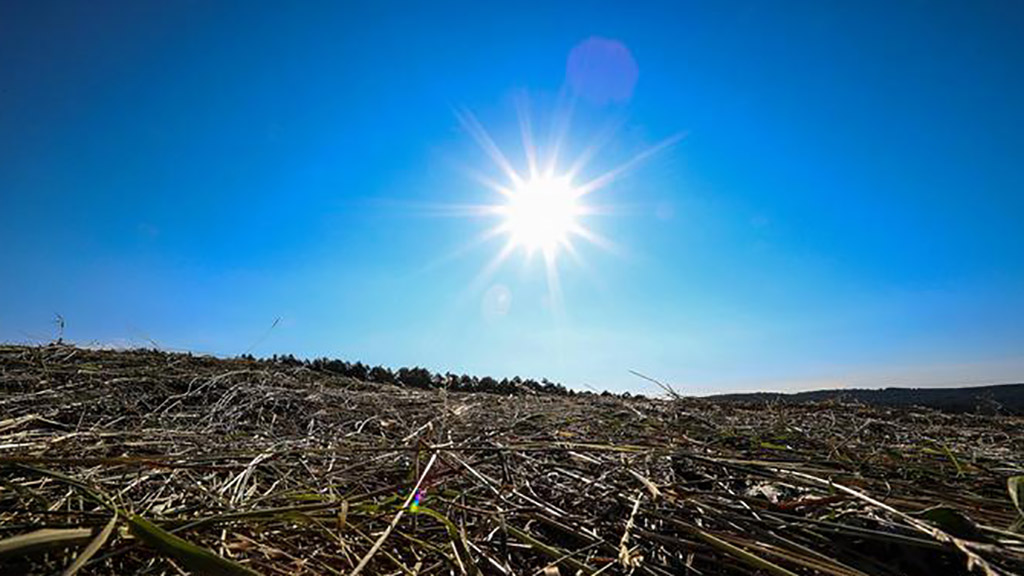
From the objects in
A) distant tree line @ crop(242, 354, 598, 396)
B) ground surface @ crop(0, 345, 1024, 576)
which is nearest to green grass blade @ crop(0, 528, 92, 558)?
ground surface @ crop(0, 345, 1024, 576)

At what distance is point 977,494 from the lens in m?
1.31

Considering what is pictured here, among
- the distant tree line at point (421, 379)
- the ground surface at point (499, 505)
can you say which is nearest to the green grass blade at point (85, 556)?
the ground surface at point (499, 505)

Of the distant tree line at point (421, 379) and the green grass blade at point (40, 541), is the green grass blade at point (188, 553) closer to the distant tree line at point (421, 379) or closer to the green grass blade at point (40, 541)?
the green grass blade at point (40, 541)

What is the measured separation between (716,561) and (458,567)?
1.58ft

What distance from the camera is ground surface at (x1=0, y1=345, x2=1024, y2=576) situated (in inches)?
32.3

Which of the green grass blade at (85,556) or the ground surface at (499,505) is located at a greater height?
the green grass blade at (85,556)

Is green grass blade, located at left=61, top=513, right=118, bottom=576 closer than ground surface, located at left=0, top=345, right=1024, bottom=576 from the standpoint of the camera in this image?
Yes

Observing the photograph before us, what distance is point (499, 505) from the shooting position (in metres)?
1.17

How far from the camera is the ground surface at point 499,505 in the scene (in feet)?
2.69

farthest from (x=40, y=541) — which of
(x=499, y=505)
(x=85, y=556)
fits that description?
(x=499, y=505)

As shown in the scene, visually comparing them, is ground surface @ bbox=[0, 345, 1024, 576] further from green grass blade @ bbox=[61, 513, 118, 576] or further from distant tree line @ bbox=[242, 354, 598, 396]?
distant tree line @ bbox=[242, 354, 598, 396]

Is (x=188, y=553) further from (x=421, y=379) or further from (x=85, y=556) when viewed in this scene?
(x=421, y=379)

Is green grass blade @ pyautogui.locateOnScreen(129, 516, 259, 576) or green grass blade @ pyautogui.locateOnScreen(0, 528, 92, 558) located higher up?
green grass blade @ pyautogui.locateOnScreen(0, 528, 92, 558)

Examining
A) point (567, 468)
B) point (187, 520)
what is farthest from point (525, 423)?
point (187, 520)
